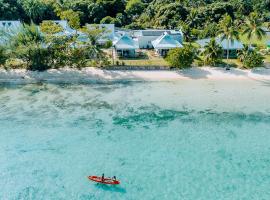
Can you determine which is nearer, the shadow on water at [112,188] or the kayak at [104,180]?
the shadow on water at [112,188]

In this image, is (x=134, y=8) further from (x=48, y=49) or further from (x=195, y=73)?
(x=195, y=73)

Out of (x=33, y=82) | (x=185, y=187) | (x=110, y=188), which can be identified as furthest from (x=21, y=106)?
(x=185, y=187)

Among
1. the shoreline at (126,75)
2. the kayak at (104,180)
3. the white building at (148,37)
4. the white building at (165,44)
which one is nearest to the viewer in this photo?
the kayak at (104,180)

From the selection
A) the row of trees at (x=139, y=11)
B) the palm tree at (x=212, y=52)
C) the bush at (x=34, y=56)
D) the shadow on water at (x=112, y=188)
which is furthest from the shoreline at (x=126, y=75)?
the shadow on water at (x=112, y=188)

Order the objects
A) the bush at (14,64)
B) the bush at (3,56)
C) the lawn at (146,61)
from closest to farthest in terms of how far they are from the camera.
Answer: the bush at (3,56), the bush at (14,64), the lawn at (146,61)

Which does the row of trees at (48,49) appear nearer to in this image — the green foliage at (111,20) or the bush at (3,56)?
the bush at (3,56)

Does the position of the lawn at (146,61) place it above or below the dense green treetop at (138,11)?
below
